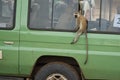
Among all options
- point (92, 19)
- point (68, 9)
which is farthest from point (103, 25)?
point (68, 9)

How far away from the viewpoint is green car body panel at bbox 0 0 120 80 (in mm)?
6809

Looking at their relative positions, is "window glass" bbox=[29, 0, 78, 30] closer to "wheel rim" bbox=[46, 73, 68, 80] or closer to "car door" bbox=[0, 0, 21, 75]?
"car door" bbox=[0, 0, 21, 75]

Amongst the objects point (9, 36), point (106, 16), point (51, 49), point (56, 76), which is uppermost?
point (106, 16)

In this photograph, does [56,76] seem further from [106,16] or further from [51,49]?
[106,16]

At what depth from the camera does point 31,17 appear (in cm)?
Result: 707

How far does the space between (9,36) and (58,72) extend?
116cm

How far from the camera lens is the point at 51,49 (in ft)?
22.8

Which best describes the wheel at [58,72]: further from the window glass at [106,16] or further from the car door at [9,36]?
the window glass at [106,16]

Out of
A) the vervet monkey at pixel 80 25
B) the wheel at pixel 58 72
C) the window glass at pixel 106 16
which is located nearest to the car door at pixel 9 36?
the wheel at pixel 58 72

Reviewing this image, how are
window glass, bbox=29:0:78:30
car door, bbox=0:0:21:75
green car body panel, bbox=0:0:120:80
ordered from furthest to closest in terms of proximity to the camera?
1. car door, bbox=0:0:21:75
2. window glass, bbox=29:0:78:30
3. green car body panel, bbox=0:0:120:80

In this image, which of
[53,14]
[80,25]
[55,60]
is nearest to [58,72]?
[55,60]

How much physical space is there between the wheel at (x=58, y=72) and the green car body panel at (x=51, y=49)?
0.71ft

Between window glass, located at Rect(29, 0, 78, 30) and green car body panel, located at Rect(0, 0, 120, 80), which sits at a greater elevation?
window glass, located at Rect(29, 0, 78, 30)

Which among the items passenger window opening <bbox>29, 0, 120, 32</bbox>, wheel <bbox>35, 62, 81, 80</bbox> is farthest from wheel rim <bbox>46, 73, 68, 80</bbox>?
passenger window opening <bbox>29, 0, 120, 32</bbox>
